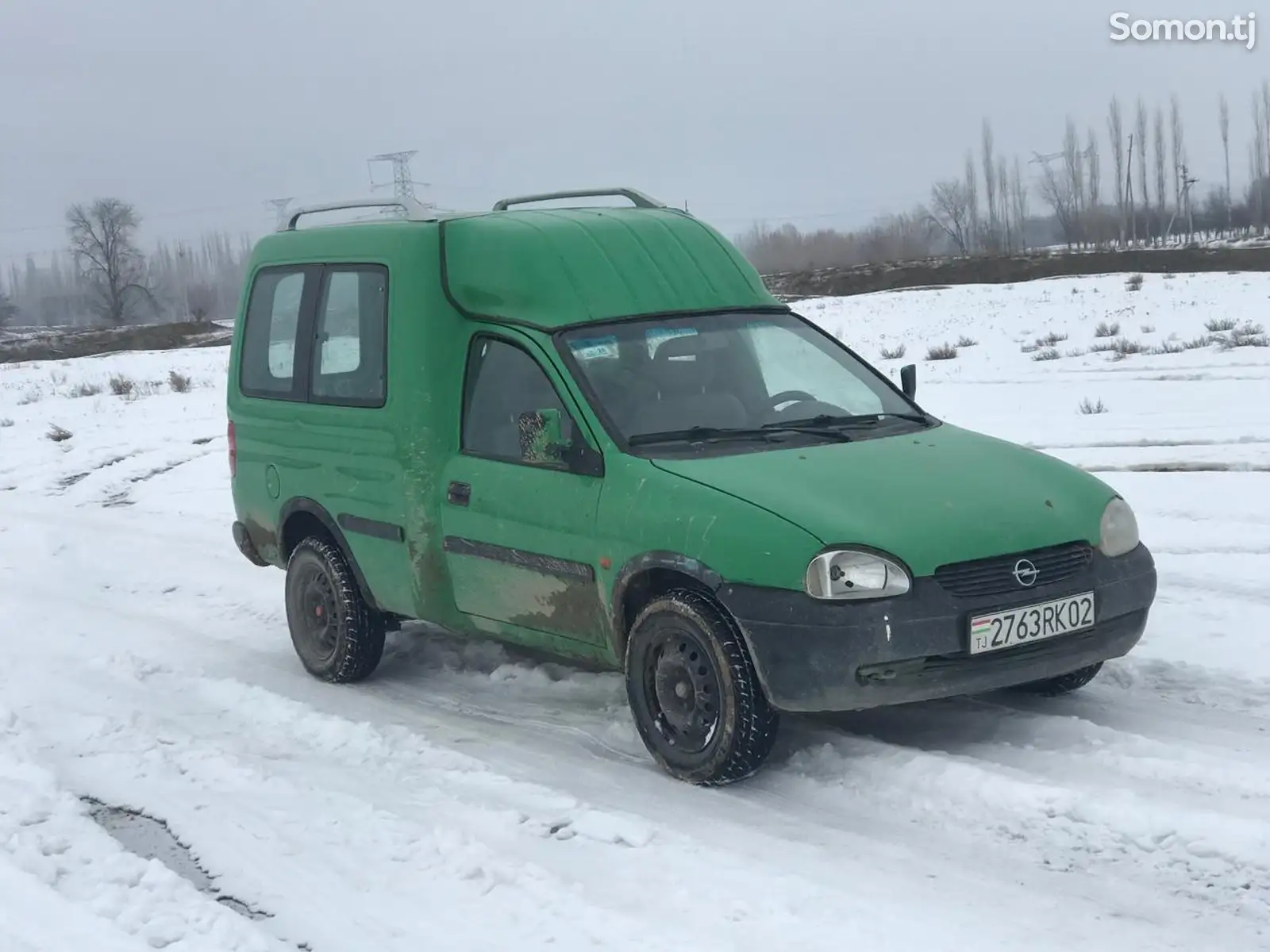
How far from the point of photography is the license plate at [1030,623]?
4805mm

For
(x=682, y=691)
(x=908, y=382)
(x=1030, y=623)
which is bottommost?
(x=682, y=691)

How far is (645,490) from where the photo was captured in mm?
5266

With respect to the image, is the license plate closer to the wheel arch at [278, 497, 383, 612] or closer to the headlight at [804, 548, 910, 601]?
the headlight at [804, 548, 910, 601]

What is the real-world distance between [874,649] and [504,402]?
2169mm

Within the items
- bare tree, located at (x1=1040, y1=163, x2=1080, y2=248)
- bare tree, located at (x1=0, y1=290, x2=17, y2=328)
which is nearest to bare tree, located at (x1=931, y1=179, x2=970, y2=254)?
bare tree, located at (x1=1040, y1=163, x2=1080, y2=248)

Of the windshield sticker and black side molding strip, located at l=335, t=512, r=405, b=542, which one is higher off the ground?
the windshield sticker

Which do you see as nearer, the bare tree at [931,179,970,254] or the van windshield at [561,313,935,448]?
the van windshield at [561,313,935,448]

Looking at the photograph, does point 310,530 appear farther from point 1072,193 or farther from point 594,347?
point 1072,193

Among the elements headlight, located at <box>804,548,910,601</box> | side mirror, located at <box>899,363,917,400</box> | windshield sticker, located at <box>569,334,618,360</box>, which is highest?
windshield sticker, located at <box>569,334,618,360</box>

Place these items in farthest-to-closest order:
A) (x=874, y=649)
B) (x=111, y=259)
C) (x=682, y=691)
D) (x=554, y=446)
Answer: (x=111, y=259) < (x=554, y=446) < (x=682, y=691) < (x=874, y=649)

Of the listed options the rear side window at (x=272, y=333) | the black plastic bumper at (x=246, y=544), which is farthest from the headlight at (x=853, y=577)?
the black plastic bumper at (x=246, y=544)

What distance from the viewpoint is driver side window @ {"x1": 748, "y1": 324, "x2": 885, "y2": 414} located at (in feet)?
20.3

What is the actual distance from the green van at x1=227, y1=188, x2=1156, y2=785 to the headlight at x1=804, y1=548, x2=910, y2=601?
0.01 meters

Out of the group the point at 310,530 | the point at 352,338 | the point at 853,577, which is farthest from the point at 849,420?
the point at 310,530
